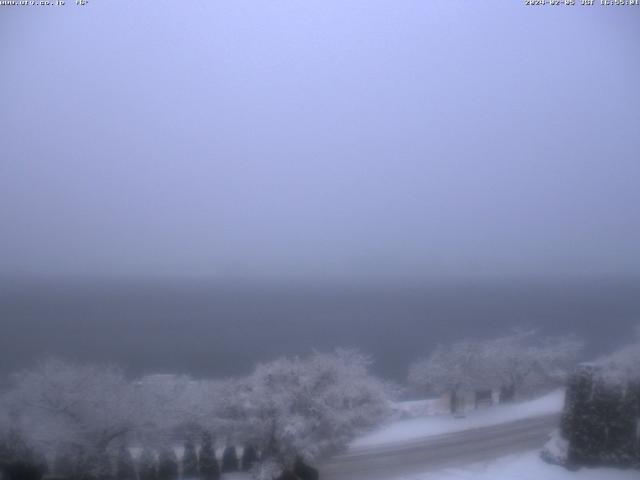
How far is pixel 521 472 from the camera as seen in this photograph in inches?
326

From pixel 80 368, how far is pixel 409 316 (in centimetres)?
3642

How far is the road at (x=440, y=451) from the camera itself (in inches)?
351

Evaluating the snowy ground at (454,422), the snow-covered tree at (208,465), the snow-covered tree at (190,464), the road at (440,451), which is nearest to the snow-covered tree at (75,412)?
the snow-covered tree at (190,464)

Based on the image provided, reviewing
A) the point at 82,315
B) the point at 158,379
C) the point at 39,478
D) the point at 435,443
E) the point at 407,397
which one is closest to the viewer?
the point at 39,478

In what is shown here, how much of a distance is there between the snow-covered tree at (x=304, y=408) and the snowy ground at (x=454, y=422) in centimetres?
45

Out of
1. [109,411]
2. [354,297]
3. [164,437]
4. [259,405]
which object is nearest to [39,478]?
[109,411]

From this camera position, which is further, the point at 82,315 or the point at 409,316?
the point at 409,316

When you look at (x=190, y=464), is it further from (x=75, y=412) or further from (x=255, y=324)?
(x=255, y=324)

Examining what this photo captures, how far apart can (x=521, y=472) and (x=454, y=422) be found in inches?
114

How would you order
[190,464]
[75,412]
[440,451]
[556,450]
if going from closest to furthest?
[556,450]
[190,464]
[75,412]
[440,451]

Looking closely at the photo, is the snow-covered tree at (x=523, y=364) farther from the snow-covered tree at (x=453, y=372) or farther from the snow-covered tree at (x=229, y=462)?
the snow-covered tree at (x=229, y=462)

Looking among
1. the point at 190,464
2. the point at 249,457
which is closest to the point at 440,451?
the point at 249,457

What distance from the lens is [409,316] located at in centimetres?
4516

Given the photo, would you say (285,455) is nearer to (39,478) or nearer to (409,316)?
(39,478)
